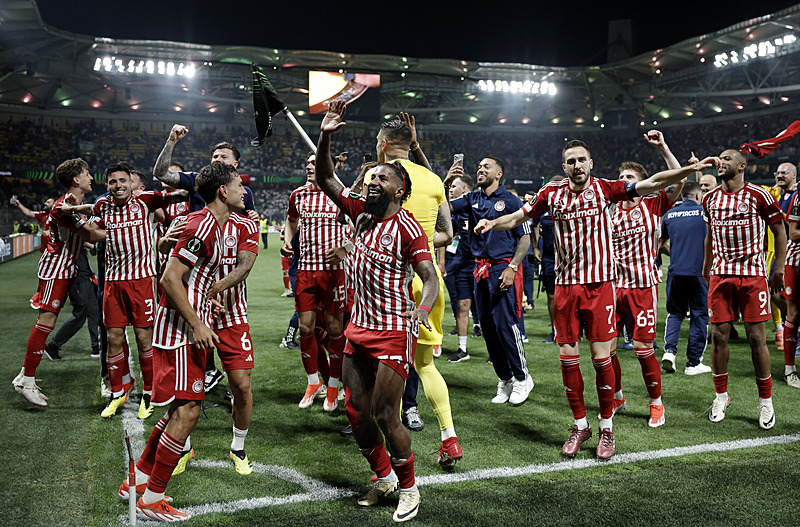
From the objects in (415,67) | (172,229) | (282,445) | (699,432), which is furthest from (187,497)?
(415,67)

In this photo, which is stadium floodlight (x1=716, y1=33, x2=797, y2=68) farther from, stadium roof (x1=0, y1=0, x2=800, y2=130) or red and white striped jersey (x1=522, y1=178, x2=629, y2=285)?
red and white striped jersey (x1=522, y1=178, x2=629, y2=285)

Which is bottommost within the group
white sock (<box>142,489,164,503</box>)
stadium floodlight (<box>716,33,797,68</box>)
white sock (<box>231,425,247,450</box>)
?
white sock (<box>142,489,164,503</box>)

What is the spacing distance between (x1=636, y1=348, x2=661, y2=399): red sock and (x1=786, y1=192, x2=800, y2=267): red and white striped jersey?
8.39ft

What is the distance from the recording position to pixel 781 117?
136 ft

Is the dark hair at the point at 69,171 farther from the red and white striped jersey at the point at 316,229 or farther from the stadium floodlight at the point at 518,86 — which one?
Answer: the stadium floodlight at the point at 518,86

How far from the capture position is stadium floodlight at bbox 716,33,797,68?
31.2 metres

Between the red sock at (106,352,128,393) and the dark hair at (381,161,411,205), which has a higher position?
the dark hair at (381,161,411,205)

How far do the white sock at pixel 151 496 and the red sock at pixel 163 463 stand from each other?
13 millimetres

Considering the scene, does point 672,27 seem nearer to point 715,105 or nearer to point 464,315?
point 715,105

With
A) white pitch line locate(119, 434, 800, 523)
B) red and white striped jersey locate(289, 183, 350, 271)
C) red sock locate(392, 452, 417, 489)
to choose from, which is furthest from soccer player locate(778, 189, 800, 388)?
red sock locate(392, 452, 417, 489)

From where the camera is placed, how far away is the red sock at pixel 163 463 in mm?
3633

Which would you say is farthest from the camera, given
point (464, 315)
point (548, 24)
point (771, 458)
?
point (548, 24)

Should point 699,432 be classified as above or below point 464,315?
below

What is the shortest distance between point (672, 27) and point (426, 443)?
43.0 meters
